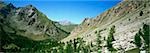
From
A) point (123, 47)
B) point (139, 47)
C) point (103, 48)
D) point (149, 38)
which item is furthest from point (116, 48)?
point (149, 38)

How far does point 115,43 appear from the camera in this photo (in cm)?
16575

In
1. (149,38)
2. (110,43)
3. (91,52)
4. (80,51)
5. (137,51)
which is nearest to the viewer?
(149,38)

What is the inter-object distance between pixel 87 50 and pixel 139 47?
47.4m

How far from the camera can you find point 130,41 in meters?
153

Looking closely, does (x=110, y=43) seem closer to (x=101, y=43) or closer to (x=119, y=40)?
Answer: (x=119, y=40)

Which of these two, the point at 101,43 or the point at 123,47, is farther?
the point at 101,43

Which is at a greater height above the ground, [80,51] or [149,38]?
[149,38]

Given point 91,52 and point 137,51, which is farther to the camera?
point 91,52

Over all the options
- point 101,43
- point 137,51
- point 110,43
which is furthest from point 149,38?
point 101,43

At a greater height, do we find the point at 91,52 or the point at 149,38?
the point at 149,38

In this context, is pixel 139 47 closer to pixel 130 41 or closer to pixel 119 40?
pixel 130 41

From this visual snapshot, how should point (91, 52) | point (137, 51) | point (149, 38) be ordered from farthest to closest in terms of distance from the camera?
1. point (91, 52)
2. point (137, 51)
3. point (149, 38)

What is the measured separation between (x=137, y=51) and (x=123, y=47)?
85.1 ft

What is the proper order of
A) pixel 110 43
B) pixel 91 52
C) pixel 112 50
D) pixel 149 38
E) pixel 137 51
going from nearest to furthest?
pixel 149 38, pixel 137 51, pixel 112 50, pixel 110 43, pixel 91 52
